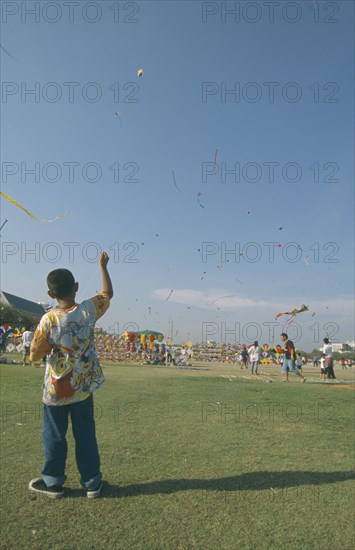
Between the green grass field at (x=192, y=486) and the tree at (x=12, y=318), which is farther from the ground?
the tree at (x=12, y=318)

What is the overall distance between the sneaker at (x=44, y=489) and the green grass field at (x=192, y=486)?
0.06 m

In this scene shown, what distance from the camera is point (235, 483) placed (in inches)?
128

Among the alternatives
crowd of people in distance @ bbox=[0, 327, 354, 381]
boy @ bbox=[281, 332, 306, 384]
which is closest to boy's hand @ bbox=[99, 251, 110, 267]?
boy @ bbox=[281, 332, 306, 384]

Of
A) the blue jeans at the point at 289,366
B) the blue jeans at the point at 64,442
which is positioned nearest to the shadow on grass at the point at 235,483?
the blue jeans at the point at 64,442

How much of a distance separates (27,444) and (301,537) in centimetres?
270

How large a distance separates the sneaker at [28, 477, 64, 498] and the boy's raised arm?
56.3 inches

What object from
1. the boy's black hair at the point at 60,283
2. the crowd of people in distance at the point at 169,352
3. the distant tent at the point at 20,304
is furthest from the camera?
the distant tent at the point at 20,304

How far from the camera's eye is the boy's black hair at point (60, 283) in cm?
321

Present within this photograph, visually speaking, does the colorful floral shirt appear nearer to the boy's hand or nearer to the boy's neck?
the boy's neck

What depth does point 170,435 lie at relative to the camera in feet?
15.3

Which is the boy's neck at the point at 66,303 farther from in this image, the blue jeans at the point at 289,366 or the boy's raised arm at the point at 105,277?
the blue jeans at the point at 289,366

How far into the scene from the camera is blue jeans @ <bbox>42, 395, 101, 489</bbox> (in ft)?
9.87

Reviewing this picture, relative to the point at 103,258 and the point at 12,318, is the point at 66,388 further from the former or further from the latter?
the point at 12,318

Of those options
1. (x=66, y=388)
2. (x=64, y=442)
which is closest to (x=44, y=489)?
(x=64, y=442)
